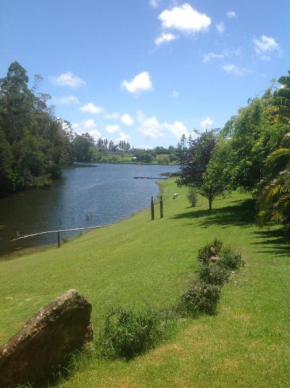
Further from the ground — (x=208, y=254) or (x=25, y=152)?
(x=25, y=152)

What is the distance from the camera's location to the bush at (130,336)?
263 inches

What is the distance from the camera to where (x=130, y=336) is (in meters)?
6.68

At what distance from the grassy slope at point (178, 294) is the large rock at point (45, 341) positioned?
0.51 m

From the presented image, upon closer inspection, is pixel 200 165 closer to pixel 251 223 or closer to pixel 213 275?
pixel 251 223

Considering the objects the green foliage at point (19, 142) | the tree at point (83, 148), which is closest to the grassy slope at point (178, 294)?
the green foliage at point (19, 142)

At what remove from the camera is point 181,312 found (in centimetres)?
831

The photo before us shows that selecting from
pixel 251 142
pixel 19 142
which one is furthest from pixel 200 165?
pixel 19 142

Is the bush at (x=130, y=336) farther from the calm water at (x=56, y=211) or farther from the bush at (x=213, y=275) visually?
the calm water at (x=56, y=211)

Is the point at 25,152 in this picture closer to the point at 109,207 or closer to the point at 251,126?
the point at 109,207

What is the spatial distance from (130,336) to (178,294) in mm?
3422

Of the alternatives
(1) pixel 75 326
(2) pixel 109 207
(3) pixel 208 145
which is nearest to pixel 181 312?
(1) pixel 75 326

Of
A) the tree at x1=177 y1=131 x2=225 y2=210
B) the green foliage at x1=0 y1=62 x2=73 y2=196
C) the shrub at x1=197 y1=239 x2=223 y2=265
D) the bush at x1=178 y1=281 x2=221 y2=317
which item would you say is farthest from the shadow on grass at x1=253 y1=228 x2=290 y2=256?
the green foliage at x1=0 y1=62 x2=73 y2=196

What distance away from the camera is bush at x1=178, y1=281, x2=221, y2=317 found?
320 inches

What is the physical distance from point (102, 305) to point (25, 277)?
271 inches
